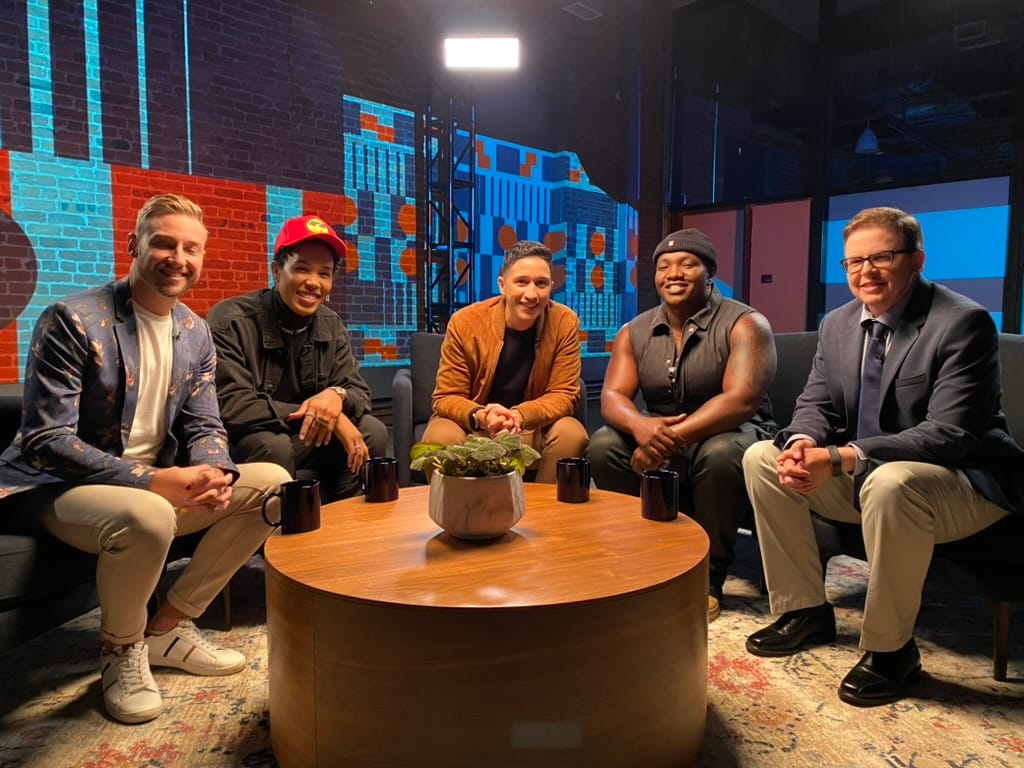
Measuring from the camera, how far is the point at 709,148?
25.0 ft

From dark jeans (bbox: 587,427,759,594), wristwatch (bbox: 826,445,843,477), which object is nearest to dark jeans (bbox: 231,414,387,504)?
dark jeans (bbox: 587,427,759,594)

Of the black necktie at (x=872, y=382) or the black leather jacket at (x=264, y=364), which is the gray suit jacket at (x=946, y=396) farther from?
the black leather jacket at (x=264, y=364)

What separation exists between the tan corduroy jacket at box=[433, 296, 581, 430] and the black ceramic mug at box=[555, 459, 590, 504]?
81 cm

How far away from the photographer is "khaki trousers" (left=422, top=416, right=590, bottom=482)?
8.68 ft

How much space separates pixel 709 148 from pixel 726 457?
608 centimetres

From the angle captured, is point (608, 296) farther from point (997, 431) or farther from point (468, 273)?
point (997, 431)

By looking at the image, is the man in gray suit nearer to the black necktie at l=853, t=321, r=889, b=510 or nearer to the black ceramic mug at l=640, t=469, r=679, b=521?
the black necktie at l=853, t=321, r=889, b=510

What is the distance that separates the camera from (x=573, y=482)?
1.95 metres

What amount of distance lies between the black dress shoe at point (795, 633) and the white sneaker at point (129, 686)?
4.95 ft

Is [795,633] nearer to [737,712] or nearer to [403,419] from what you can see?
[737,712]

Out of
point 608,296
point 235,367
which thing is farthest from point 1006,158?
point 235,367

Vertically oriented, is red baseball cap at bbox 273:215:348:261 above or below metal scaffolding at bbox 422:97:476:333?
below

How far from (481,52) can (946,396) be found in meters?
4.13

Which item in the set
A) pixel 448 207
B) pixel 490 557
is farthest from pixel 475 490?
pixel 448 207
